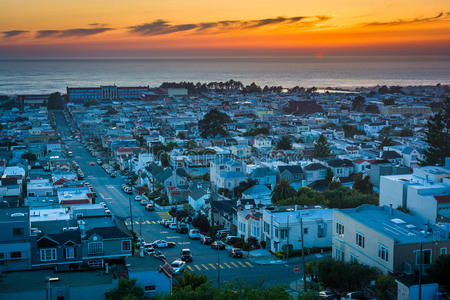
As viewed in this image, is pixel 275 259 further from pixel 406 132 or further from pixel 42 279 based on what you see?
pixel 406 132

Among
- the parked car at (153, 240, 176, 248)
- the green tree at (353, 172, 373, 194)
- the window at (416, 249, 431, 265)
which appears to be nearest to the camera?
the window at (416, 249, 431, 265)

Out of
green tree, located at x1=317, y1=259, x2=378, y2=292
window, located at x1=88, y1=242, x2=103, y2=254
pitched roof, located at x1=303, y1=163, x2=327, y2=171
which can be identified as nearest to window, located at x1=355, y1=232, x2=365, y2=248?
green tree, located at x1=317, y1=259, x2=378, y2=292

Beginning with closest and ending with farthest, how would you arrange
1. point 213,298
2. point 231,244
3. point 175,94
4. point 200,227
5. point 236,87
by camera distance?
point 213,298 → point 231,244 → point 200,227 → point 175,94 → point 236,87

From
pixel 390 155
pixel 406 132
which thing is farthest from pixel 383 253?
pixel 406 132

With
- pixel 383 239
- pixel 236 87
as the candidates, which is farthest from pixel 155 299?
pixel 236 87

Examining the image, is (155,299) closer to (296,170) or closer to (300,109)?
(296,170)

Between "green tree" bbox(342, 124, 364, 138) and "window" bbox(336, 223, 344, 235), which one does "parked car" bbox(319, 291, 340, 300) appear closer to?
"window" bbox(336, 223, 344, 235)
